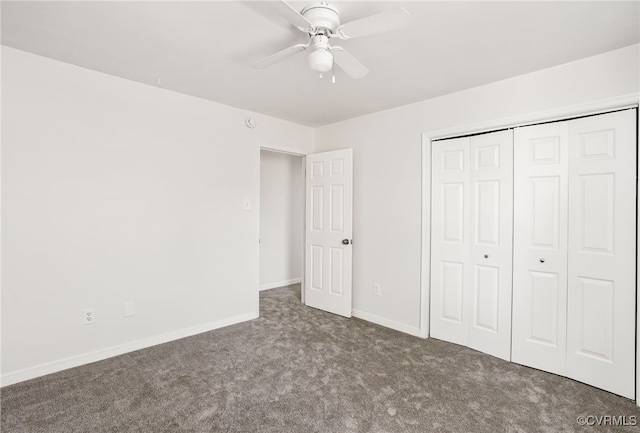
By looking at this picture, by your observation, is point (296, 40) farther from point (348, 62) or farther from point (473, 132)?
point (473, 132)

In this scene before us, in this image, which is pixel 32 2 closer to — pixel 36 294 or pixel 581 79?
pixel 36 294

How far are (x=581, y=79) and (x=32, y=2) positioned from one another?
3.65m

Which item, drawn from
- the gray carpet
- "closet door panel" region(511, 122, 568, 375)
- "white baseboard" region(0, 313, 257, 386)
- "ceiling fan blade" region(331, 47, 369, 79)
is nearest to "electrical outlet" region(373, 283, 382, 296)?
the gray carpet

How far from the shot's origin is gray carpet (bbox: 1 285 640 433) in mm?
1936

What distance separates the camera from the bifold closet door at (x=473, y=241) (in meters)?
2.82

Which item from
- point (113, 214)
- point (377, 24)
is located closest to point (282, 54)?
point (377, 24)

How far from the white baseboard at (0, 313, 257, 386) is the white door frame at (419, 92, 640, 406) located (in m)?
2.03

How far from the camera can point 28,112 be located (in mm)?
2395

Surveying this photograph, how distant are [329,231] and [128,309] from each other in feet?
7.48

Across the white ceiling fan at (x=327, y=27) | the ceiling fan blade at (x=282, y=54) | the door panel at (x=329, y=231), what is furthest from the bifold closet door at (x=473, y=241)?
the ceiling fan blade at (x=282, y=54)

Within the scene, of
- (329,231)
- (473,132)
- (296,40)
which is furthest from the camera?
(329,231)

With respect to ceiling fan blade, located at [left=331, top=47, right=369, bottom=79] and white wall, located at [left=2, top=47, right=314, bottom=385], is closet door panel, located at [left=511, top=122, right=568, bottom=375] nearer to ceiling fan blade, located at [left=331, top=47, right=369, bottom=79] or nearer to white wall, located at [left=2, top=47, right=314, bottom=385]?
ceiling fan blade, located at [left=331, top=47, right=369, bottom=79]

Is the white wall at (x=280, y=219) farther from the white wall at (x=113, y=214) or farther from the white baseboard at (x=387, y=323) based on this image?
the white baseboard at (x=387, y=323)

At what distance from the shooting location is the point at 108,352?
9.07ft
